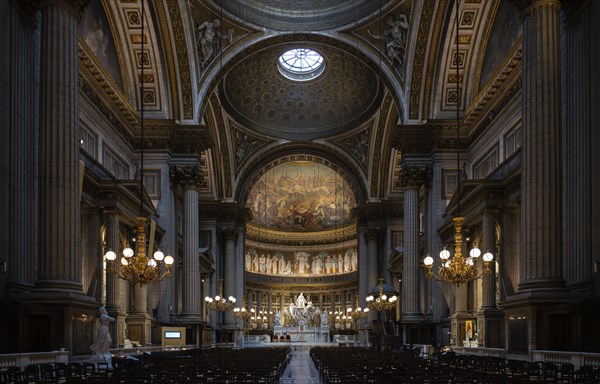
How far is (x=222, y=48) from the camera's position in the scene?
36812mm

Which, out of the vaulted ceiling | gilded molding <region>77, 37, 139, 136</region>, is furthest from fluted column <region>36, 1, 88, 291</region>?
the vaulted ceiling

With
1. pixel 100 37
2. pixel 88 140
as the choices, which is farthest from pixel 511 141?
pixel 100 37

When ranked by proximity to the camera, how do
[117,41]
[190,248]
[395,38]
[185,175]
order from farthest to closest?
[190,248], [395,38], [185,175], [117,41]

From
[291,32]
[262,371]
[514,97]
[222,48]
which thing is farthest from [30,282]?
[291,32]

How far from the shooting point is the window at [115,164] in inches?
1195

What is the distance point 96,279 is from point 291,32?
723 inches

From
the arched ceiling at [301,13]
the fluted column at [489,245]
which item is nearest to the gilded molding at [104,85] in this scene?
the arched ceiling at [301,13]

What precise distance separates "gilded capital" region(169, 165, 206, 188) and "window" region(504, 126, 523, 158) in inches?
572

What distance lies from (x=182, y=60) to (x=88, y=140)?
8.05 metres

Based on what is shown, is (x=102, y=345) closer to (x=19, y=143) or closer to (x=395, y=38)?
(x=19, y=143)

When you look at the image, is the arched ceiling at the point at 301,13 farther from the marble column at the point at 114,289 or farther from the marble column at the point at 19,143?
the marble column at the point at 19,143

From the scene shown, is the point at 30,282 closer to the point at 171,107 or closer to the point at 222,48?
the point at 171,107

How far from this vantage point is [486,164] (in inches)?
1241

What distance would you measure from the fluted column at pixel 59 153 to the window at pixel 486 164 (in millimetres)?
18064
